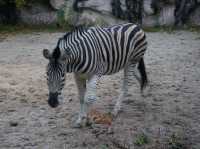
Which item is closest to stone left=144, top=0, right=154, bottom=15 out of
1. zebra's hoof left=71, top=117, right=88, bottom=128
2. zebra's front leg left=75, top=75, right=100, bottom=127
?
zebra's front leg left=75, top=75, right=100, bottom=127

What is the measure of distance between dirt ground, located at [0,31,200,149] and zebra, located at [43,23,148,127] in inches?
14.4

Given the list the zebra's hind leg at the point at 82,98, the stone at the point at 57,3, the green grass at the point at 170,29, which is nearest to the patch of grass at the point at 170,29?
the green grass at the point at 170,29

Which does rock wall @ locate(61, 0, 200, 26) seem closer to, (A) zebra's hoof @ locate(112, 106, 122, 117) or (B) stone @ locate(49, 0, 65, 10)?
(B) stone @ locate(49, 0, 65, 10)

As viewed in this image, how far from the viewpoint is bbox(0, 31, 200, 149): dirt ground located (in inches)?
205

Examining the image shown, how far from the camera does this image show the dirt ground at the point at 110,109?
5215 millimetres

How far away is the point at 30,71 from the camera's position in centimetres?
866

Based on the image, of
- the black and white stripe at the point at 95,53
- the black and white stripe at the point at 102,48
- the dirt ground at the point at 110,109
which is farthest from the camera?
the black and white stripe at the point at 102,48

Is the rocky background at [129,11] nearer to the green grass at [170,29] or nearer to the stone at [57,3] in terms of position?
the stone at [57,3]

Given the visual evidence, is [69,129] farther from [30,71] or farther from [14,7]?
[14,7]

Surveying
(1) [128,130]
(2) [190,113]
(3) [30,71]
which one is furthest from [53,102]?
(3) [30,71]

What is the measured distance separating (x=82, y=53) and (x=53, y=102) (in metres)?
0.69

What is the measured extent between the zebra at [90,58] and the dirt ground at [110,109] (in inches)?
14.4

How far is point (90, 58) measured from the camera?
17.9ft

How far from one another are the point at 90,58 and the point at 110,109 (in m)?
1.26
